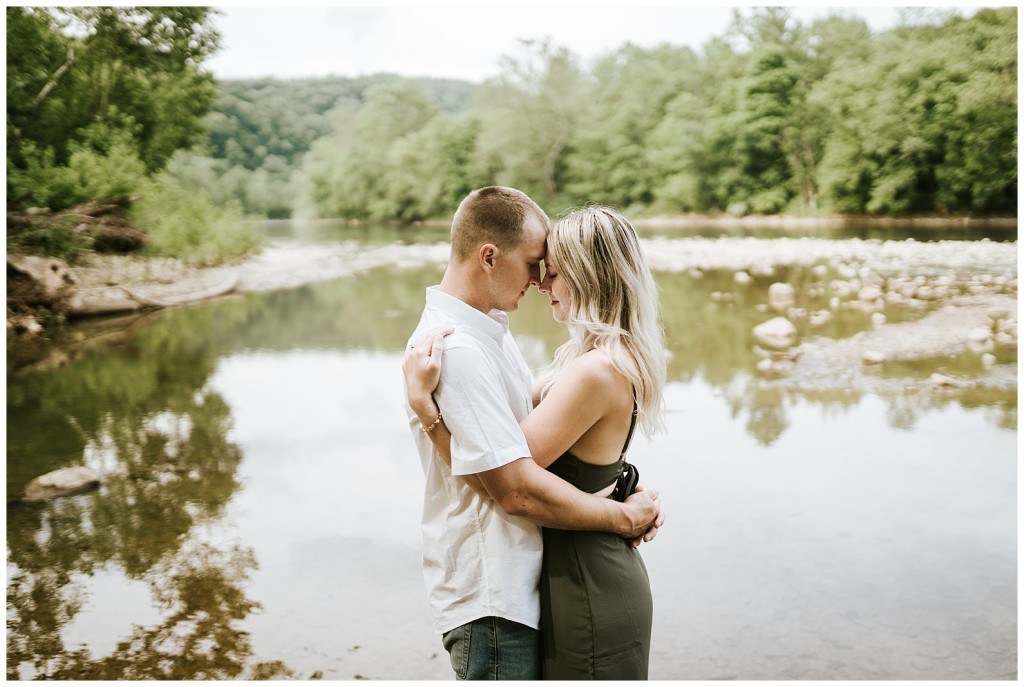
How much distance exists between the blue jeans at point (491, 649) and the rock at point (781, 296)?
867 centimetres

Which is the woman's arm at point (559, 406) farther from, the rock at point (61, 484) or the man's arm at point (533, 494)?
the rock at point (61, 484)

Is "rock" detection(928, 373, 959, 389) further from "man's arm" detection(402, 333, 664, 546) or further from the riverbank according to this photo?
"man's arm" detection(402, 333, 664, 546)

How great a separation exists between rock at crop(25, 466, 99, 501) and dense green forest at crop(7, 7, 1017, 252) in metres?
8.21

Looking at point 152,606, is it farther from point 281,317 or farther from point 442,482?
point 281,317

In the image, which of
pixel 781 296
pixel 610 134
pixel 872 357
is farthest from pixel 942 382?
pixel 610 134

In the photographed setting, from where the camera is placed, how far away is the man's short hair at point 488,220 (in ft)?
4.85

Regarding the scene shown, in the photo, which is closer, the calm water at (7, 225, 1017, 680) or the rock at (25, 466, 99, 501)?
the calm water at (7, 225, 1017, 680)

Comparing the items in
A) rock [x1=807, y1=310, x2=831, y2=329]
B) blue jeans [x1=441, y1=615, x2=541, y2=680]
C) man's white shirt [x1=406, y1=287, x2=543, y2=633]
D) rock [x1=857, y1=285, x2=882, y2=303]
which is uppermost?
man's white shirt [x1=406, y1=287, x2=543, y2=633]

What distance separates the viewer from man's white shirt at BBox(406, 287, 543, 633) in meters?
1.34

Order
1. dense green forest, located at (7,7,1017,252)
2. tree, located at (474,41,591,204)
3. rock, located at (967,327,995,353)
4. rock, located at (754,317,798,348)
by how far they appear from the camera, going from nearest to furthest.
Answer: rock, located at (967,327,995,353), rock, located at (754,317,798,348), dense green forest, located at (7,7,1017,252), tree, located at (474,41,591,204)

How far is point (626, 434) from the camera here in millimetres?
1510

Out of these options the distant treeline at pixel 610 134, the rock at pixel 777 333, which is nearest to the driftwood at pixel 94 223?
the distant treeline at pixel 610 134

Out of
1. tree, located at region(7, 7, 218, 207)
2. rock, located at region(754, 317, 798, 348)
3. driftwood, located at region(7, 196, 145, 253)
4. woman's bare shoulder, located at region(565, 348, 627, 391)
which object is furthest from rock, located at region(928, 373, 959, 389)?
tree, located at region(7, 7, 218, 207)

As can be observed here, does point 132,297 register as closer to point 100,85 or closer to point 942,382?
point 100,85
